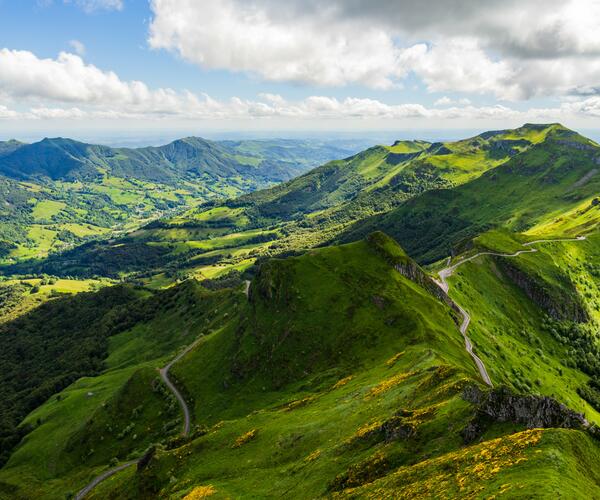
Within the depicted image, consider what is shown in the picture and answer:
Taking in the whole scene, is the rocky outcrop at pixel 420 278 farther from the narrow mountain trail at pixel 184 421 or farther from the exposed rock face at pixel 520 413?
the exposed rock face at pixel 520 413

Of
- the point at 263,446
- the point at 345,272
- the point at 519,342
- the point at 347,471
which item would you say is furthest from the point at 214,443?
the point at 519,342

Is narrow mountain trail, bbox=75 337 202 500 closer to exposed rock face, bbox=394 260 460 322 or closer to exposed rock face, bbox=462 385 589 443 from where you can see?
exposed rock face, bbox=462 385 589 443

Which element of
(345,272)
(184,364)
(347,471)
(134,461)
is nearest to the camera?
(347,471)

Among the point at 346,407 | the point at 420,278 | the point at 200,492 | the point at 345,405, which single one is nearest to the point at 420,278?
the point at 420,278

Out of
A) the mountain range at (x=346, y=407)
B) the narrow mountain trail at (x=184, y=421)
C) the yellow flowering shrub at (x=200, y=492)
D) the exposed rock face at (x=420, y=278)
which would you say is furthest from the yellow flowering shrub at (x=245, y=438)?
the exposed rock face at (x=420, y=278)

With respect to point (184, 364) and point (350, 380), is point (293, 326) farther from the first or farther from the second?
point (184, 364)
